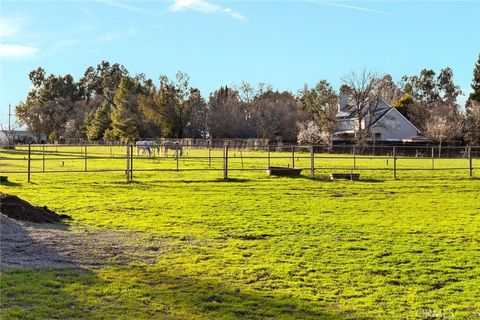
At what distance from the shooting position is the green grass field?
5848 millimetres

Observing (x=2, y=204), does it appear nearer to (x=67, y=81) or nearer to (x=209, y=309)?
(x=209, y=309)

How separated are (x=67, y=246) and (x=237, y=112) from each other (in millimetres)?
77396

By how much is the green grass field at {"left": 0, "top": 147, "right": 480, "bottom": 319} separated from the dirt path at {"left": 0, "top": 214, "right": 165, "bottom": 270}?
317mm

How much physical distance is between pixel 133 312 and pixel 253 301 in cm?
133

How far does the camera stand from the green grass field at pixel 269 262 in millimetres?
5848

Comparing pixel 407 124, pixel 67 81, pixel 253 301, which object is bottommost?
pixel 253 301

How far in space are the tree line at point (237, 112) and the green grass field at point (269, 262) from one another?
48031 millimetres

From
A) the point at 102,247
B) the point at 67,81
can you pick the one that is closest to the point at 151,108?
the point at 67,81

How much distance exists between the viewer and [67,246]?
8.82 metres

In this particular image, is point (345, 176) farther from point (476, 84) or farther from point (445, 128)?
point (476, 84)

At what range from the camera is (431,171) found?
89.9 feet

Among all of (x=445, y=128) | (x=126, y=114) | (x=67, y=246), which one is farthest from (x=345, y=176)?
(x=126, y=114)

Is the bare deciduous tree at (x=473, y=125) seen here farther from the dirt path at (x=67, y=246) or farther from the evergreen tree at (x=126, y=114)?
the dirt path at (x=67, y=246)

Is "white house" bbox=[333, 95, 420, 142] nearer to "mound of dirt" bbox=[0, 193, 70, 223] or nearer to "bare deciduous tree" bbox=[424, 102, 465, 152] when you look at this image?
"bare deciduous tree" bbox=[424, 102, 465, 152]
